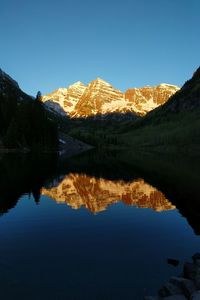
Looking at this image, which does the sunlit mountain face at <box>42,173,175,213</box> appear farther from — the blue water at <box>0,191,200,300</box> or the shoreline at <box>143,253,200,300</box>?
the shoreline at <box>143,253,200,300</box>

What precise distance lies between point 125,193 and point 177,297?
48003 mm

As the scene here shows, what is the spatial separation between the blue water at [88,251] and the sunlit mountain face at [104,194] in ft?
18.4

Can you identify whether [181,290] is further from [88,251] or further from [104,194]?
[104,194]

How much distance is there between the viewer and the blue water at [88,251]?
2359 centimetres

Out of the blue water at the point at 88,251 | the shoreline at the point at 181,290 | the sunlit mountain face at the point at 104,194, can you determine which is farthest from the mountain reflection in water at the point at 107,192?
the shoreline at the point at 181,290

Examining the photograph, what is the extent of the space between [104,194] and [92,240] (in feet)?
103

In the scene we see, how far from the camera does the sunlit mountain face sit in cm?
5575

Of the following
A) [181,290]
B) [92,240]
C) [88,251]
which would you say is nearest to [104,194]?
[92,240]

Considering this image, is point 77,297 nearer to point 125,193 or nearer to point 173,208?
point 173,208

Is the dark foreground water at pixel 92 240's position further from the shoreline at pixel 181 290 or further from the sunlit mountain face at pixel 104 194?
the shoreline at pixel 181 290

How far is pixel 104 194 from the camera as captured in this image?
66250mm

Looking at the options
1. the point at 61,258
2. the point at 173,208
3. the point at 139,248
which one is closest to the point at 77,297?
the point at 61,258

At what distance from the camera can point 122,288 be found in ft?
78.1

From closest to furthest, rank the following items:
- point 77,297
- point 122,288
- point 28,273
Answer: point 77,297 < point 122,288 < point 28,273
